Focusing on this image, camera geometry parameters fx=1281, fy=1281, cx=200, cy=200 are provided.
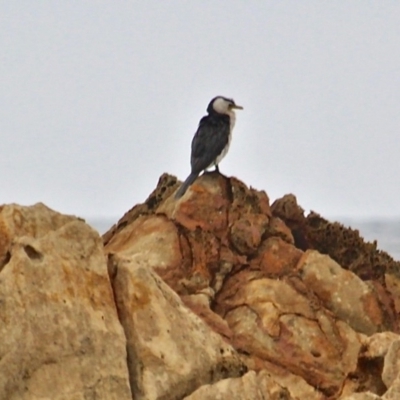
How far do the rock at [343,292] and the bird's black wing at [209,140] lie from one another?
12.2 feet

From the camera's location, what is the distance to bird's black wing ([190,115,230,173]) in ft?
61.8

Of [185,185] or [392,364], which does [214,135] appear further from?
[392,364]

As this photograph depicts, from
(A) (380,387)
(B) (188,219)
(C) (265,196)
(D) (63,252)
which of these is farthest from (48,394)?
(C) (265,196)

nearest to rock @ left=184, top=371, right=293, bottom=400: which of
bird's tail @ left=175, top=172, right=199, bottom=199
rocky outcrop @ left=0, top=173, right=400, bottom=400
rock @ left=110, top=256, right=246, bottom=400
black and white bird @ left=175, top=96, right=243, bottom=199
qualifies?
rocky outcrop @ left=0, top=173, right=400, bottom=400

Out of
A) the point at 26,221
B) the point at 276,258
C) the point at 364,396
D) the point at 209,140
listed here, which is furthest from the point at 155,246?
the point at 209,140

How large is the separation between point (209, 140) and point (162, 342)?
8.11m

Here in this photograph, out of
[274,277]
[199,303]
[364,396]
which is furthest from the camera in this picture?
[274,277]

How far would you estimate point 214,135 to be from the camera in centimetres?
1969

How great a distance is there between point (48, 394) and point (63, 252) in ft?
4.75

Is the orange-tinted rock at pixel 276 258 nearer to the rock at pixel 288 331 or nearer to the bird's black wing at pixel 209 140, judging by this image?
the rock at pixel 288 331

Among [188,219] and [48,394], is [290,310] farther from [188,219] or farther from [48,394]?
[48,394]

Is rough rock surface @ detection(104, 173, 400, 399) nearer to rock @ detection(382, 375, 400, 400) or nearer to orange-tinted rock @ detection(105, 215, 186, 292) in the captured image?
orange-tinted rock @ detection(105, 215, 186, 292)

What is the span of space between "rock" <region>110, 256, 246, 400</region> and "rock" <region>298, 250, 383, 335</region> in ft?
9.38

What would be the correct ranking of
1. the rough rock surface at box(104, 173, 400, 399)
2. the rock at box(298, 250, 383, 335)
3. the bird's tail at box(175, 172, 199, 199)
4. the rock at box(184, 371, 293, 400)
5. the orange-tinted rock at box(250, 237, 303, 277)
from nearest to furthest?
1. the rock at box(184, 371, 293, 400)
2. the rough rock surface at box(104, 173, 400, 399)
3. the rock at box(298, 250, 383, 335)
4. the orange-tinted rock at box(250, 237, 303, 277)
5. the bird's tail at box(175, 172, 199, 199)
